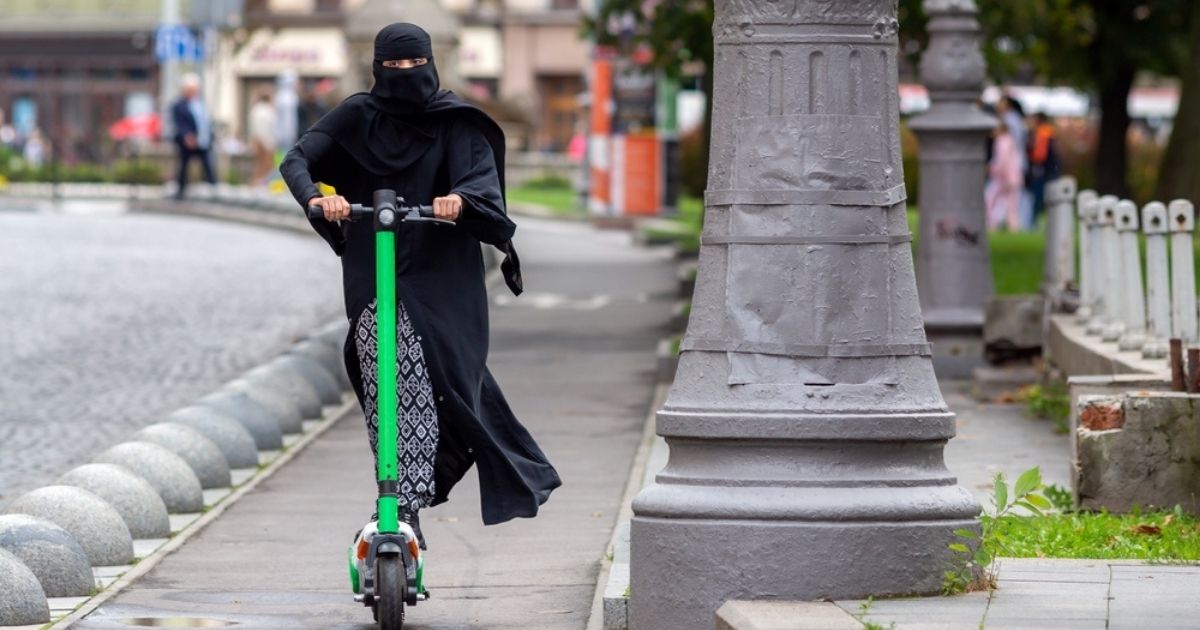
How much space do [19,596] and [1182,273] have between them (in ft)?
18.3

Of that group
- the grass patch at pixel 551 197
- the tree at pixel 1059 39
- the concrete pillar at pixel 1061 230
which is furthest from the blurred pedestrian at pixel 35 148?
the concrete pillar at pixel 1061 230

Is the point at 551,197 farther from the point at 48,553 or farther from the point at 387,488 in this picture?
the point at 387,488

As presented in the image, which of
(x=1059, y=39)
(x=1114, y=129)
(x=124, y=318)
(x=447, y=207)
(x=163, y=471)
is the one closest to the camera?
(x=447, y=207)

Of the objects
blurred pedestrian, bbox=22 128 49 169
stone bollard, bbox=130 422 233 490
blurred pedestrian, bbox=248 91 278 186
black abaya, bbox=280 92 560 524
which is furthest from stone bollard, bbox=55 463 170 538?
blurred pedestrian, bbox=22 128 49 169

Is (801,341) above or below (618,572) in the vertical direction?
above

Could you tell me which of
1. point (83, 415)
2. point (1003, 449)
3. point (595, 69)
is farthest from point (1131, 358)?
point (595, 69)

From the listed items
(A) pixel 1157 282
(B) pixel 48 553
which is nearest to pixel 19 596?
(B) pixel 48 553

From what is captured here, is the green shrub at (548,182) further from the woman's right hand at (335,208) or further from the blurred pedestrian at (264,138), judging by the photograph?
the woman's right hand at (335,208)

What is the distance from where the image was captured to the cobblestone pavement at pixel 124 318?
1274cm

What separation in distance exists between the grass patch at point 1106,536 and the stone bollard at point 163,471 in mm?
3255

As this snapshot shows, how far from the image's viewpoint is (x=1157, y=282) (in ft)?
35.2

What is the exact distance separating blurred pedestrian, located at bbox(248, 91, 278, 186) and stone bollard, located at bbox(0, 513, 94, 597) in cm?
3033

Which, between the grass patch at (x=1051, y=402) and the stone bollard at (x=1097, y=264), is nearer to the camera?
the grass patch at (x=1051, y=402)

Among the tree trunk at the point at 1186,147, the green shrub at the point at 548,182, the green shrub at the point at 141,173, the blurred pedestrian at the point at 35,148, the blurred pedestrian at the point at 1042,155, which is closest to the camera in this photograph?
the tree trunk at the point at 1186,147
